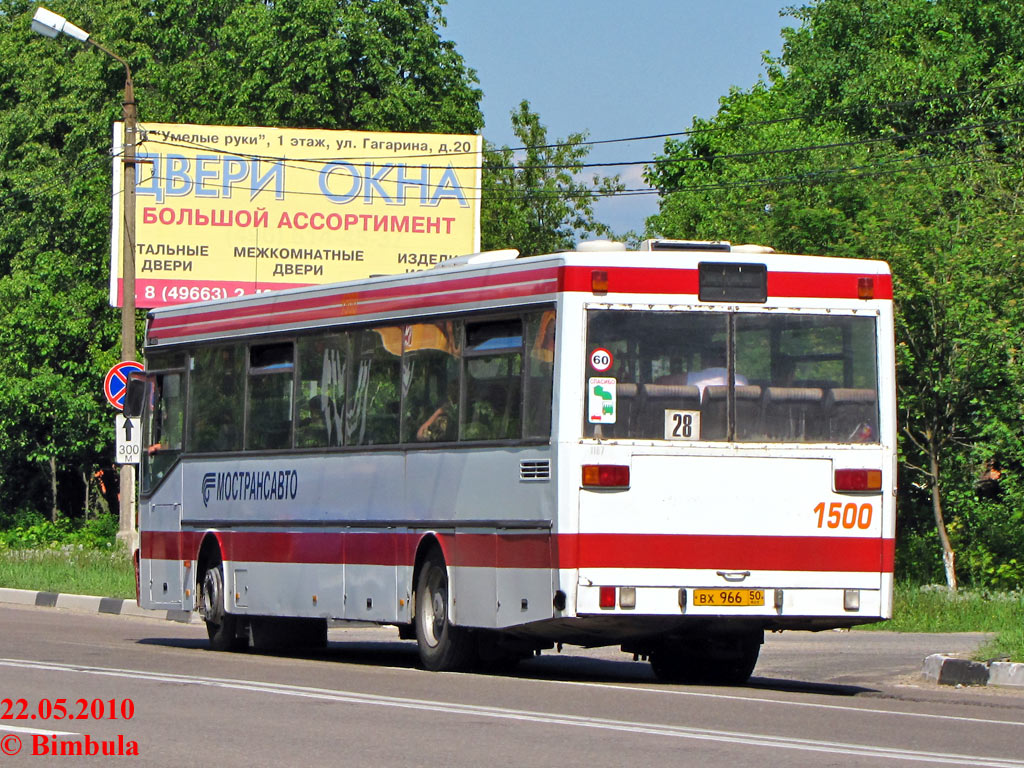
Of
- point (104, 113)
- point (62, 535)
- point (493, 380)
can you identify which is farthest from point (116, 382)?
point (104, 113)

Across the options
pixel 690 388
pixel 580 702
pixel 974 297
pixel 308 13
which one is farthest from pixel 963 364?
pixel 308 13

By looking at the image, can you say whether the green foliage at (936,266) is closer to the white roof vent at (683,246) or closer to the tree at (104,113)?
the tree at (104,113)

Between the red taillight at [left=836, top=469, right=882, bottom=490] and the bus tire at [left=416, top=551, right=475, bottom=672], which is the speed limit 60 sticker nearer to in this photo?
the red taillight at [left=836, top=469, right=882, bottom=490]

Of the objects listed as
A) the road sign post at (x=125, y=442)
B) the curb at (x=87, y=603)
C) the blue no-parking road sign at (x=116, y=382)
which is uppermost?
the blue no-parking road sign at (x=116, y=382)

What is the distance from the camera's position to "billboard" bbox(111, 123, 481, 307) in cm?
3547

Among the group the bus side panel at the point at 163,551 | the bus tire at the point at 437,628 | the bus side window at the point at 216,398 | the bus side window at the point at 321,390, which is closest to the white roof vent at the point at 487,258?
the bus side window at the point at 321,390

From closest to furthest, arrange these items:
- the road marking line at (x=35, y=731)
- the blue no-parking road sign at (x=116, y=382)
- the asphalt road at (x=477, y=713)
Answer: the asphalt road at (x=477, y=713) < the road marking line at (x=35, y=731) < the blue no-parking road sign at (x=116, y=382)

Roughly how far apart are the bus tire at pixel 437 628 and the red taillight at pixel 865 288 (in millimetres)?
3762

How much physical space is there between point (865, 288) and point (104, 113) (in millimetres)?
38198

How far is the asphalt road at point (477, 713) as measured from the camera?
8.95m

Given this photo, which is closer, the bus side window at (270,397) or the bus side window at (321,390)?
the bus side window at (321,390)

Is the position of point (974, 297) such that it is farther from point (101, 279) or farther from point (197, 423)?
point (101, 279)

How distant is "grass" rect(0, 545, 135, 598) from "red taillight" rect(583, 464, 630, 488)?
46.2 feet

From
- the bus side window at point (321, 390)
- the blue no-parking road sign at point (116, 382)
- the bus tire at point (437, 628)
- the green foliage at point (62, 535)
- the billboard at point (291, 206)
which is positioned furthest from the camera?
the green foliage at point (62, 535)
